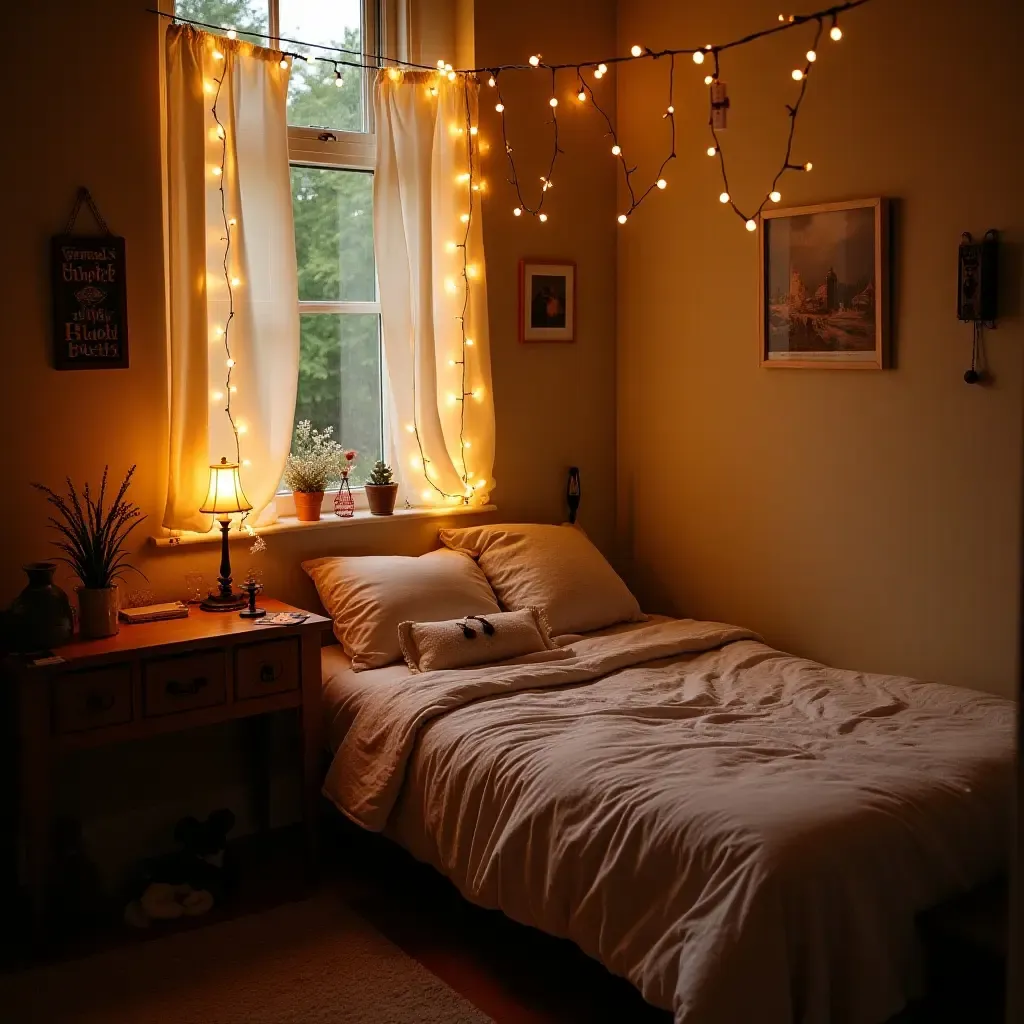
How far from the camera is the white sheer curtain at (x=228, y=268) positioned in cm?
363

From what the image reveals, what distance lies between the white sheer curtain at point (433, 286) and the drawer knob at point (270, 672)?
1070 millimetres

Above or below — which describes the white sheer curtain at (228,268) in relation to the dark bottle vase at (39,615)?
above

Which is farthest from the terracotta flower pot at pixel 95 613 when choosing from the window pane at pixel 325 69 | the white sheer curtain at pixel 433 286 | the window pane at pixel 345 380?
the window pane at pixel 325 69

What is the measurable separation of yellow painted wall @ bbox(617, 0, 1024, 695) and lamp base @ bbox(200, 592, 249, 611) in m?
1.72

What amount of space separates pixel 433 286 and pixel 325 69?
0.80 m

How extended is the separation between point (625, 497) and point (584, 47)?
1.71 m

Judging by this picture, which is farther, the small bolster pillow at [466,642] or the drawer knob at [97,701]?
the small bolster pillow at [466,642]

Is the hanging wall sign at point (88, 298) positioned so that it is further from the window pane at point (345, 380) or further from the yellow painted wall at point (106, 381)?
the window pane at point (345, 380)

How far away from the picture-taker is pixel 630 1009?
2842 mm

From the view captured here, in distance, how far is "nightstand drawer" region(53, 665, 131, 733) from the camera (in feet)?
9.99

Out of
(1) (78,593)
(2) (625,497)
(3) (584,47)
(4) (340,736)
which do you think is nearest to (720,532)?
(2) (625,497)

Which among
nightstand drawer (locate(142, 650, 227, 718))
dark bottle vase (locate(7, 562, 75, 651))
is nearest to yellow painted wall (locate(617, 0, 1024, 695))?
nightstand drawer (locate(142, 650, 227, 718))

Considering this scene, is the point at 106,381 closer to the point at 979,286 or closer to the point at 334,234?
the point at 334,234

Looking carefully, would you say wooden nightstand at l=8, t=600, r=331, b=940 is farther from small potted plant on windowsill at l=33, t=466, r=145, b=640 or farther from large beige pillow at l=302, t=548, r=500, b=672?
large beige pillow at l=302, t=548, r=500, b=672
